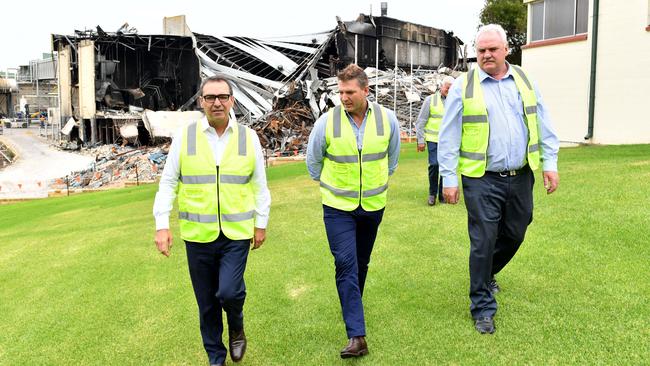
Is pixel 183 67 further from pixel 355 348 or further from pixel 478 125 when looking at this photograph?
pixel 355 348

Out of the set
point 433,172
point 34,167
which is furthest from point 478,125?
point 34,167

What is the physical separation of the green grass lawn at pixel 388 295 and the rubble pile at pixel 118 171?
15605 millimetres

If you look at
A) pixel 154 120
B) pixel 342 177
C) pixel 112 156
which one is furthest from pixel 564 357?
pixel 154 120

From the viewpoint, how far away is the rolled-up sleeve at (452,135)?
4.27m

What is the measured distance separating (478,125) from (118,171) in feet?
83.0

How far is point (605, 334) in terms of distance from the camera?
12.5 ft

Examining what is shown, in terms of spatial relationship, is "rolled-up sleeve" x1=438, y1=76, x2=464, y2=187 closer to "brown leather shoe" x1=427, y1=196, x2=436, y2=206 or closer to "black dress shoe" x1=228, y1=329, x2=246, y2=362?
"black dress shoe" x1=228, y1=329, x2=246, y2=362

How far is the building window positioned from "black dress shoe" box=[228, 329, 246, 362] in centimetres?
1727

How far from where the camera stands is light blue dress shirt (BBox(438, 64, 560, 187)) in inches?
164

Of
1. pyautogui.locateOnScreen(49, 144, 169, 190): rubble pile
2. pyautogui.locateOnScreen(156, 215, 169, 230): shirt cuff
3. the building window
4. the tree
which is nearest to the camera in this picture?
pyautogui.locateOnScreen(156, 215, 169, 230): shirt cuff

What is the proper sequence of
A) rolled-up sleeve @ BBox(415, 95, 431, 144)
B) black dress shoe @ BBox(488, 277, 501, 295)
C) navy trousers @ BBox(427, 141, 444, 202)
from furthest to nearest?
rolled-up sleeve @ BBox(415, 95, 431, 144) < navy trousers @ BBox(427, 141, 444, 202) < black dress shoe @ BBox(488, 277, 501, 295)

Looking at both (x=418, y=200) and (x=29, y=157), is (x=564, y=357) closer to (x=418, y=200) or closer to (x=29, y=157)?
(x=418, y=200)

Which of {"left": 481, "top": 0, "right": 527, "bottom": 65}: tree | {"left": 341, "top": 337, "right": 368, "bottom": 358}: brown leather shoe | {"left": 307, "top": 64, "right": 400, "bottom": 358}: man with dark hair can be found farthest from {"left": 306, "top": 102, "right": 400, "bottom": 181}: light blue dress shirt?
{"left": 481, "top": 0, "right": 527, "bottom": 65}: tree

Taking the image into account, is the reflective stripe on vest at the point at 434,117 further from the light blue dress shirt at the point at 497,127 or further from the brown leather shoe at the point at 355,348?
the brown leather shoe at the point at 355,348
